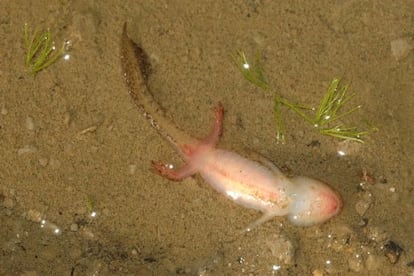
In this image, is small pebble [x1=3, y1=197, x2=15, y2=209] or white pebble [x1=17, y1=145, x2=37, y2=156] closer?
small pebble [x1=3, y1=197, x2=15, y2=209]

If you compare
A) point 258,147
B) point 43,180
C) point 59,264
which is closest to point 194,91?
point 258,147

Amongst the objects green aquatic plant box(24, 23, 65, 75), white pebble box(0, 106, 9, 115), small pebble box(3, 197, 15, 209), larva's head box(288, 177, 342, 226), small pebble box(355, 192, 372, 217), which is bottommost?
small pebble box(355, 192, 372, 217)

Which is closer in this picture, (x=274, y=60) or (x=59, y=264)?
(x=59, y=264)

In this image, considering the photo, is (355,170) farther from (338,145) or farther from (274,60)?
(274,60)

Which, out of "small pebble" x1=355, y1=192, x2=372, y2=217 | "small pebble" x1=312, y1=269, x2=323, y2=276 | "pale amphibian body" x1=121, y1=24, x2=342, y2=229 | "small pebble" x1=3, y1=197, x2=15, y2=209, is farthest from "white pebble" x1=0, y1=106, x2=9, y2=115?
"small pebble" x1=355, y1=192, x2=372, y2=217

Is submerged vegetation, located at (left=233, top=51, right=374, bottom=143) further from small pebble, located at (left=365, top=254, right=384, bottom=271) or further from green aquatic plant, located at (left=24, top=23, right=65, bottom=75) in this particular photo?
green aquatic plant, located at (left=24, top=23, right=65, bottom=75)

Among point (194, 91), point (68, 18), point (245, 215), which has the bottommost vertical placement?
point (245, 215)
